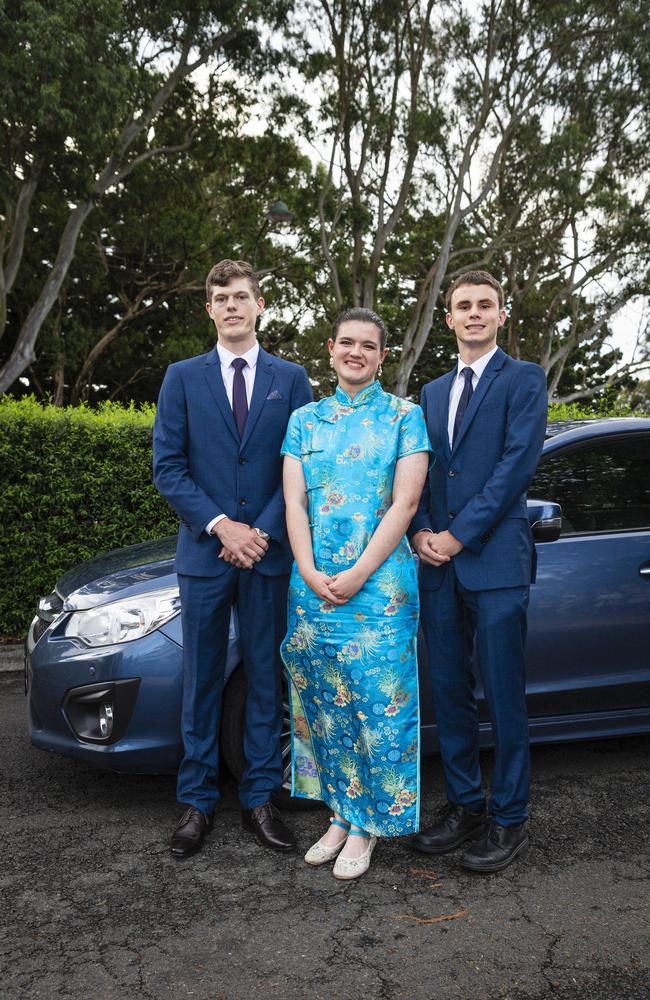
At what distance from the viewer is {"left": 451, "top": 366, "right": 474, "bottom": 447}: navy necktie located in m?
3.14

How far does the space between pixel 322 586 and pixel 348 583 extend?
9cm

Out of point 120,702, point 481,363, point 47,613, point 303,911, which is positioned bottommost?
point 303,911

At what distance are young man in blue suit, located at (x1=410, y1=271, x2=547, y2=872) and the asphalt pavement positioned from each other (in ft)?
0.61

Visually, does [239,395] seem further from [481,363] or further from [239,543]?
[481,363]

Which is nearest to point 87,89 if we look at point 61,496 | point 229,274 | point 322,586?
point 61,496

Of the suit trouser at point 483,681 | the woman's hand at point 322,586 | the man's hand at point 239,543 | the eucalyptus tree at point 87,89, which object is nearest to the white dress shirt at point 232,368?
the man's hand at point 239,543

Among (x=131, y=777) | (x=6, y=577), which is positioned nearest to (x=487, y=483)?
(x=131, y=777)

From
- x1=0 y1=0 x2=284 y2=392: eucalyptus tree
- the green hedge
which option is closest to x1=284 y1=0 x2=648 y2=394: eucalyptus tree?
x1=0 y1=0 x2=284 y2=392: eucalyptus tree

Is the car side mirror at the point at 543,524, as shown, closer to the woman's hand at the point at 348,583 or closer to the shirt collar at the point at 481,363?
the shirt collar at the point at 481,363

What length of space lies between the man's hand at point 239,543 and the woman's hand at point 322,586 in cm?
26

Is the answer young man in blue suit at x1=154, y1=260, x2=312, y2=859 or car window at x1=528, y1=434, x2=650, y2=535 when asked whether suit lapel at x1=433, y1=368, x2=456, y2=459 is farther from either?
car window at x1=528, y1=434, x2=650, y2=535

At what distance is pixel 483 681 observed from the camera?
3.11 m

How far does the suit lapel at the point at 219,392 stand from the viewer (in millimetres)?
3268

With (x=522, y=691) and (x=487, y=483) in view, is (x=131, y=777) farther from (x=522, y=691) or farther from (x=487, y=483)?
(x=487, y=483)
